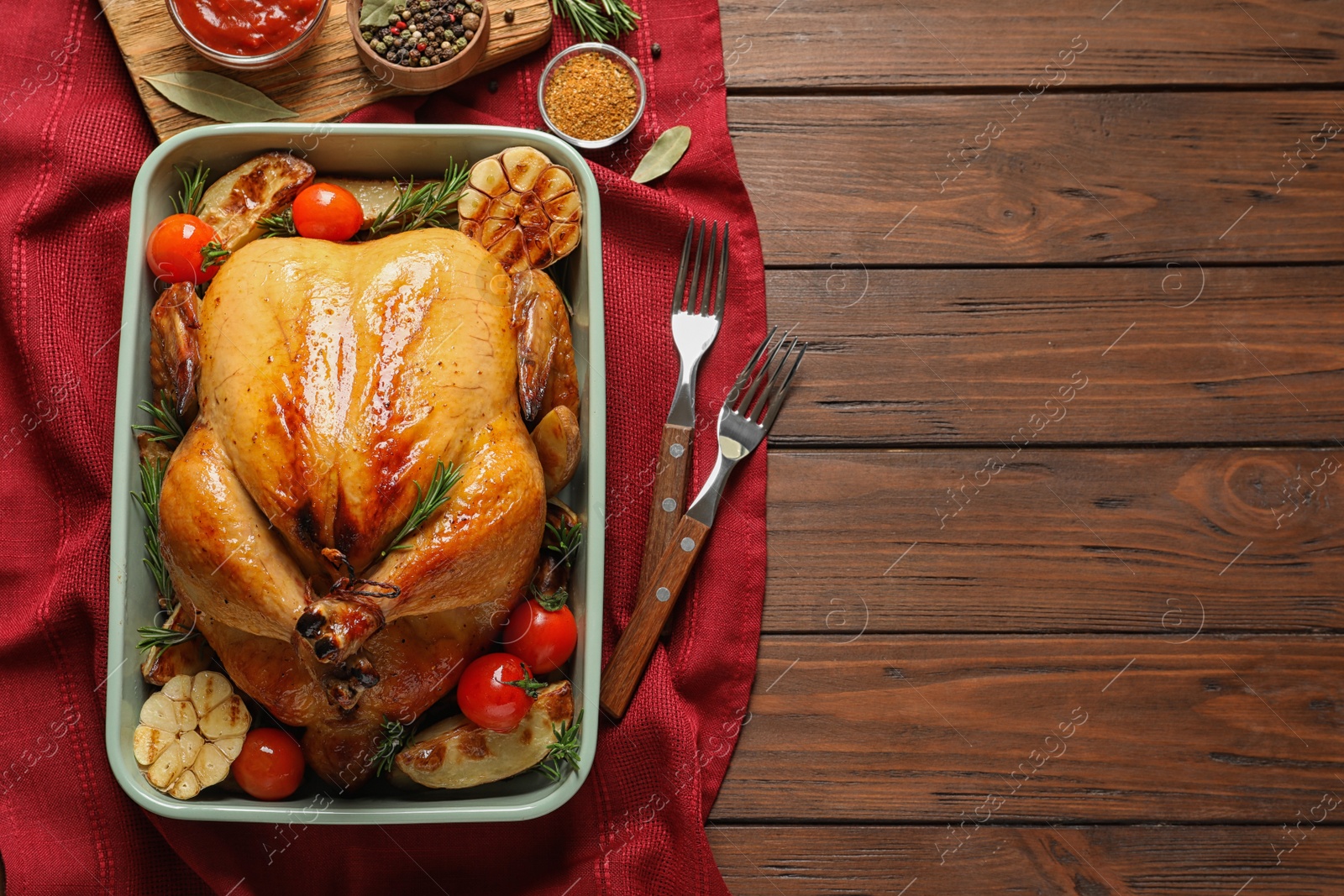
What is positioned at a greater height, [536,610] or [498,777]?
[536,610]

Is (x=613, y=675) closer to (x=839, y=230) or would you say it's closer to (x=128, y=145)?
(x=839, y=230)

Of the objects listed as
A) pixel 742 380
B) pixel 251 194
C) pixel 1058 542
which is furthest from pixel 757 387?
pixel 251 194

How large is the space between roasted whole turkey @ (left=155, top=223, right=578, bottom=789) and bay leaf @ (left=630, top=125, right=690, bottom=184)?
575 millimetres

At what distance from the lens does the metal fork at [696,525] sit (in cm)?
229

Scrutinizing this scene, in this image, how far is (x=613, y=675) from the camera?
→ 2.29 metres

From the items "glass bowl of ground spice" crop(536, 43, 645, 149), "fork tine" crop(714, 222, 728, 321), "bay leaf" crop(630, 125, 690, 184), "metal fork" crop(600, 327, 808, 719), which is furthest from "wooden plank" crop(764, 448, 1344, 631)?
"glass bowl of ground spice" crop(536, 43, 645, 149)

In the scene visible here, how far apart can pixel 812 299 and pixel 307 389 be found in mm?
1250

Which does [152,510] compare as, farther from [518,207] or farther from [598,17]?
[598,17]

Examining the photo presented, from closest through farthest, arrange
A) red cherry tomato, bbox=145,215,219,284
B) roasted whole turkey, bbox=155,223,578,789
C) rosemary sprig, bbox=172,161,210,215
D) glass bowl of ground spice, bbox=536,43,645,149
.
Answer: roasted whole turkey, bbox=155,223,578,789 < red cherry tomato, bbox=145,215,219,284 < rosemary sprig, bbox=172,161,210,215 < glass bowl of ground spice, bbox=536,43,645,149

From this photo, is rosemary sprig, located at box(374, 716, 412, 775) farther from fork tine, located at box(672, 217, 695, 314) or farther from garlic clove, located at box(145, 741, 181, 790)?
fork tine, located at box(672, 217, 695, 314)

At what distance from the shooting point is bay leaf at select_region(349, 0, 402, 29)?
230 centimetres

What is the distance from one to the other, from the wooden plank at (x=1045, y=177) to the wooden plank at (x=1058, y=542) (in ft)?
1.74

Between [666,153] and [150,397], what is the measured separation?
1289 millimetres

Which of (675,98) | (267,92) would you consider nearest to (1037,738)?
(675,98)
